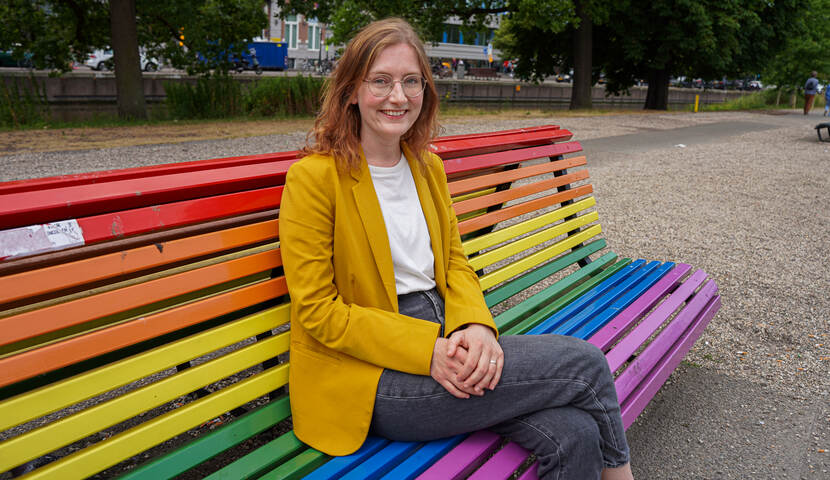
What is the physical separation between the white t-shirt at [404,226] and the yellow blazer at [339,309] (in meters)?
0.09

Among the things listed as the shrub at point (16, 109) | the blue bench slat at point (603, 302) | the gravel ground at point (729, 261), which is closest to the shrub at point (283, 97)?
the gravel ground at point (729, 261)

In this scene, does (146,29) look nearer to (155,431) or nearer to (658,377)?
(658,377)

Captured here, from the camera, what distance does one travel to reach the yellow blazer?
2.02 meters

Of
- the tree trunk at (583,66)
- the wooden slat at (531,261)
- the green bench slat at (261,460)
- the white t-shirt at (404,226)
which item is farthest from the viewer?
the tree trunk at (583,66)

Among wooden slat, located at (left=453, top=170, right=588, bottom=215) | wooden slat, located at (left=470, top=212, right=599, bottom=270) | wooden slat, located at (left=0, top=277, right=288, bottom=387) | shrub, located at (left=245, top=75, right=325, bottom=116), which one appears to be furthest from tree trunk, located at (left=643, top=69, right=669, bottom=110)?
wooden slat, located at (left=0, top=277, right=288, bottom=387)

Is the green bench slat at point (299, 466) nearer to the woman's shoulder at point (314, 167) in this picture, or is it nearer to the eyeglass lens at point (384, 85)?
the woman's shoulder at point (314, 167)

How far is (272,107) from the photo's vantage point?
680 inches

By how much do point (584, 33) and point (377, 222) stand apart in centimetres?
2383

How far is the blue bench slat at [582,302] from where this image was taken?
304 centimetres

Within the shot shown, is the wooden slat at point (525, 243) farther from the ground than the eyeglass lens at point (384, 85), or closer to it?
closer to it

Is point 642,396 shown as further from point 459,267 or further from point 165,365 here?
point 165,365

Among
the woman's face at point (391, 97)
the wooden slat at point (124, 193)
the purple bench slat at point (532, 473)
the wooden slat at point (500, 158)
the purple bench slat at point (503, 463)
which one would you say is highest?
the woman's face at point (391, 97)

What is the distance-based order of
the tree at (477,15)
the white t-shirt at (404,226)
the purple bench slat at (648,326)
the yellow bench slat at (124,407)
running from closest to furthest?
the yellow bench slat at (124,407), the white t-shirt at (404,226), the purple bench slat at (648,326), the tree at (477,15)

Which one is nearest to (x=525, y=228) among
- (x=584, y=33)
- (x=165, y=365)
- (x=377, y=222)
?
(x=377, y=222)
